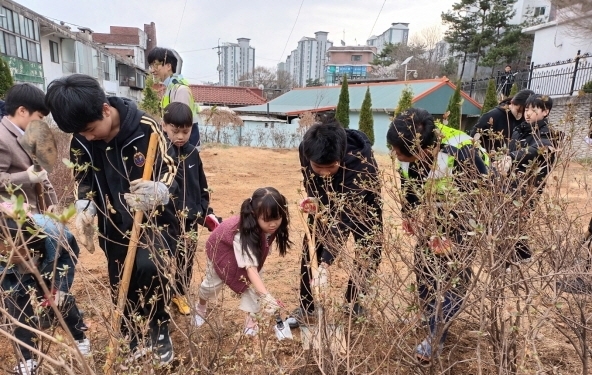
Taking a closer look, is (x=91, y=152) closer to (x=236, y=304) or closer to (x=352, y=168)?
(x=352, y=168)

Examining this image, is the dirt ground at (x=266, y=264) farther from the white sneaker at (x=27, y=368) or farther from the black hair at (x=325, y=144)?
the black hair at (x=325, y=144)

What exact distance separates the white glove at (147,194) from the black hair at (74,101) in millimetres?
333

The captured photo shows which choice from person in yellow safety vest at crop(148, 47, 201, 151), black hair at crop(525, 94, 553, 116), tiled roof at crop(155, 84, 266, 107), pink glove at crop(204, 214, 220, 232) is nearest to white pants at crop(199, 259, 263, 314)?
pink glove at crop(204, 214, 220, 232)

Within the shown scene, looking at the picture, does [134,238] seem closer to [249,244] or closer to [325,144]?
[249,244]

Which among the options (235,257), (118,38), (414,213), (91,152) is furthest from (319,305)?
(118,38)

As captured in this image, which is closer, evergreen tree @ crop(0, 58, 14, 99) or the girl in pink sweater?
the girl in pink sweater

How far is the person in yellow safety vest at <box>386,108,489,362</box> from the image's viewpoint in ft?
5.43

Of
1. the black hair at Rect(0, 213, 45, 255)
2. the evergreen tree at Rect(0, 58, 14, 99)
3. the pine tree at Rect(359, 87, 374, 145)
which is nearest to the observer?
the black hair at Rect(0, 213, 45, 255)

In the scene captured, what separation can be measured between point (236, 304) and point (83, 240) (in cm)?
162

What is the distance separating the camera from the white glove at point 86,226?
6.10ft

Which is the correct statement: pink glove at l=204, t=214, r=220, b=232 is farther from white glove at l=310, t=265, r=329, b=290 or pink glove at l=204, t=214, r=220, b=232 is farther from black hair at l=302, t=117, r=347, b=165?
white glove at l=310, t=265, r=329, b=290

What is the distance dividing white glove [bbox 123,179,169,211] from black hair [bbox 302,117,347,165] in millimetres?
802

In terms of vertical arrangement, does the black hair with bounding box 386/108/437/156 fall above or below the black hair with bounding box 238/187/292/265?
above

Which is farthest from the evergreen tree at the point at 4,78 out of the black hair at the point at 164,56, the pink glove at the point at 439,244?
the pink glove at the point at 439,244
